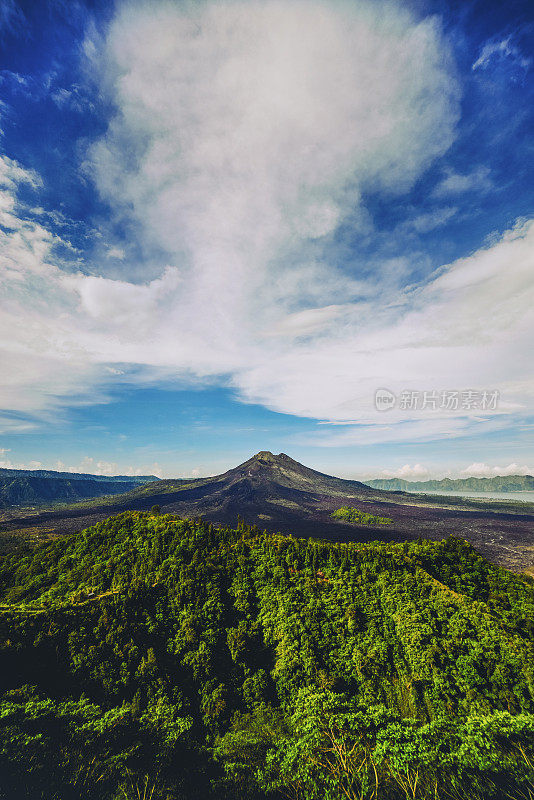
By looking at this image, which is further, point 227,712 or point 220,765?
point 227,712

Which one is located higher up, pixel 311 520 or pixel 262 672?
pixel 262 672

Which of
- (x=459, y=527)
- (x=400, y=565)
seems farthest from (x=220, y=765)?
(x=459, y=527)

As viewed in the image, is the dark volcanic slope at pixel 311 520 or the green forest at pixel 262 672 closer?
the green forest at pixel 262 672

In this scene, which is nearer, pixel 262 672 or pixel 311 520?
pixel 262 672

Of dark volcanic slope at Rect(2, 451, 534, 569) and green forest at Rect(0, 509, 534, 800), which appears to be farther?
dark volcanic slope at Rect(2, 451, 534, 569)

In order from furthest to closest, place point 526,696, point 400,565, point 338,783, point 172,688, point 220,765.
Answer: point 400,565, point 172,688, point 526,696, point 220,765, point 338,783

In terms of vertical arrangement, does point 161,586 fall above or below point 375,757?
above

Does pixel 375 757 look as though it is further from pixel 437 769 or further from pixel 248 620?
pixel 248 620

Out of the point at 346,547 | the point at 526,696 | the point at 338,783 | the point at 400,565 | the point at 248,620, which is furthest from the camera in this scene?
the point at 346,547
